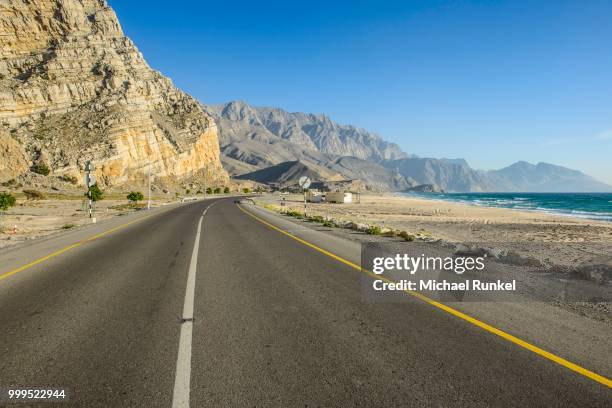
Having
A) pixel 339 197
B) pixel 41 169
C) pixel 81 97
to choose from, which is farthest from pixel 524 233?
pixel 81 97

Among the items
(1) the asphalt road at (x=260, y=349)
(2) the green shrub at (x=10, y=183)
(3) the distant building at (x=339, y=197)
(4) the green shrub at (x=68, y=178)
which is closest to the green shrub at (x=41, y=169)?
(4) the green shrub at (x=68, y=178)

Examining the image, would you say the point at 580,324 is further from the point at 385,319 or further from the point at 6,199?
the point at 6,199

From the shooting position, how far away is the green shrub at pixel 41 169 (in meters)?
78.4

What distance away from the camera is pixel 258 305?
6.42 metres

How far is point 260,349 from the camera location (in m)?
4.61

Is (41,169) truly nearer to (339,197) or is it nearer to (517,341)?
(339,197)

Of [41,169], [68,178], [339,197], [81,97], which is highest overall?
[81,97]

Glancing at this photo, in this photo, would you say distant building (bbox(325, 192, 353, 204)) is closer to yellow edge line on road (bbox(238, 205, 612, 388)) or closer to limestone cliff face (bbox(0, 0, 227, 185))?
limestone cliff face (bbox(0, 0, 227, 185))

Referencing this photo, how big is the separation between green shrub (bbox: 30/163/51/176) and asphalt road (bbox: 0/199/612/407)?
8587cm

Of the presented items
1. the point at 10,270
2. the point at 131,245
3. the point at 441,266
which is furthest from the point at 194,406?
the point at 131,245

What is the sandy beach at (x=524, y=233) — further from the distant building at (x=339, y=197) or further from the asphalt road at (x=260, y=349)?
the distant building at (x=339, y=197)

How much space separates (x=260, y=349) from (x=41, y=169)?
9264 centimetres

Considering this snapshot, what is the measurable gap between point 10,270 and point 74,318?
5351 millimetres

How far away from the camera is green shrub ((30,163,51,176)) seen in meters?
78.4
